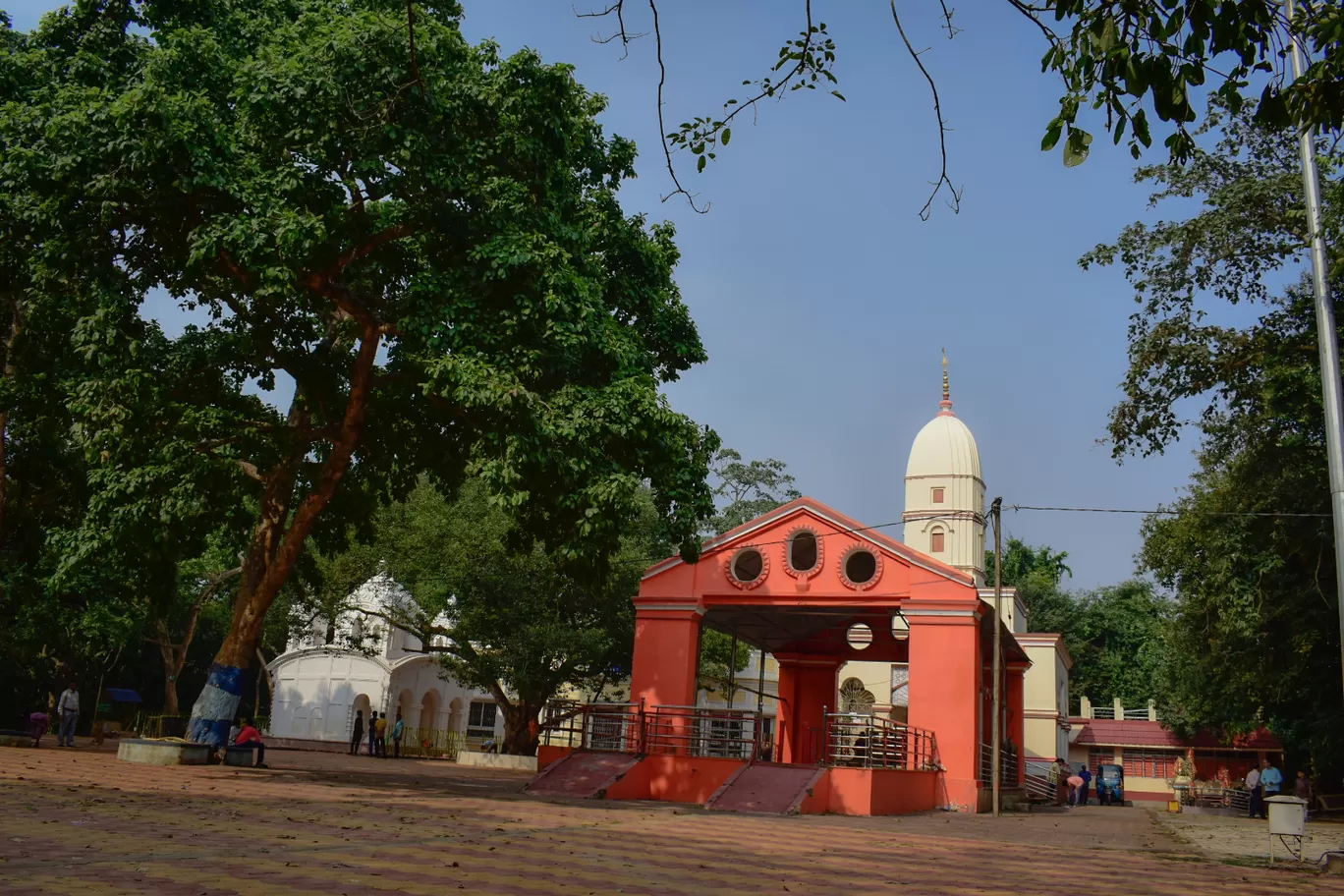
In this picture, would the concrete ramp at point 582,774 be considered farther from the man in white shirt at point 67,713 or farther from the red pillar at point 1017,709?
the red pillar at point 1017,709

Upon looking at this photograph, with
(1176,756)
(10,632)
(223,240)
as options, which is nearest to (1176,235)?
(223,240)

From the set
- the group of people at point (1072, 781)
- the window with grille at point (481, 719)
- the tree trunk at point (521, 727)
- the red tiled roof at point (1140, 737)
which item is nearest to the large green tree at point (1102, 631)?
the red tiled roof at point (1140, 737)

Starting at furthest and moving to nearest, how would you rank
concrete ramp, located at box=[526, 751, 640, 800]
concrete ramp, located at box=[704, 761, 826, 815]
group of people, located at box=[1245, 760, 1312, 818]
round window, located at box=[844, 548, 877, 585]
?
group of people, located at box=[1245, 760, 1312, 818]
round window, located at box=[844, 548, 877, 585]
concrete ramp, located at box=[526, 751, 640, 800]
concrete ramp, located at box=[704, 761, 826, 815]

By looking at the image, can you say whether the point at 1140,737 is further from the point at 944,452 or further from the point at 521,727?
the point at 521,727

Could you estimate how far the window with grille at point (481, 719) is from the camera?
43031 mm

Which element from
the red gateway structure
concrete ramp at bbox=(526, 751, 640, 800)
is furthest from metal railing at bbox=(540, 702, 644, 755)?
concrete ramp at bbox=(526, 751, 640, 800)

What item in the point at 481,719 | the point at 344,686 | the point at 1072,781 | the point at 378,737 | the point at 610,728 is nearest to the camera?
the point at 610,728

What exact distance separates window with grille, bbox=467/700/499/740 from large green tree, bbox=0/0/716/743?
2623 cm

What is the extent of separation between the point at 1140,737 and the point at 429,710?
2970 centimetres

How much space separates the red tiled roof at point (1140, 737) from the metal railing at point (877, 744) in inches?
1152

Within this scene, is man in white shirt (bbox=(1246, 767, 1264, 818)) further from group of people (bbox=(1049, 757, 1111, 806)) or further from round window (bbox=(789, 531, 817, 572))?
round window (bbox=(789, 531, 817, 572))

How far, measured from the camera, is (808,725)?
21.0 m

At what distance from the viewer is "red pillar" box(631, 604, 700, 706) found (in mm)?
20797

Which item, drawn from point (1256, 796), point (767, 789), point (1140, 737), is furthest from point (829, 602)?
point (1140, 737)
